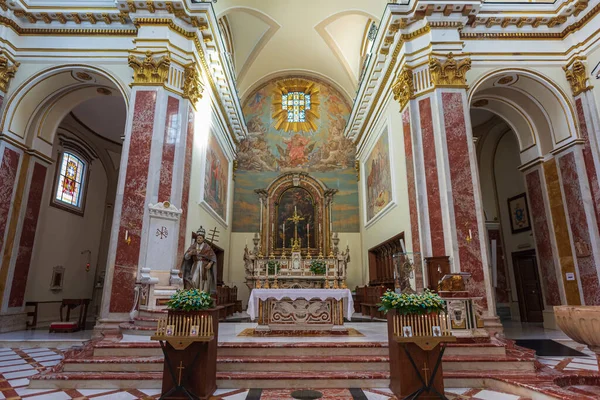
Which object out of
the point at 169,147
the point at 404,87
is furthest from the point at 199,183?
the point at 404,87

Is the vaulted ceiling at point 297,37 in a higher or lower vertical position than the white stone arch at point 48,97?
higher

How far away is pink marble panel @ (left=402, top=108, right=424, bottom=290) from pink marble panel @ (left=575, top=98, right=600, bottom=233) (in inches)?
174

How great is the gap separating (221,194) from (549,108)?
1109 centimetres

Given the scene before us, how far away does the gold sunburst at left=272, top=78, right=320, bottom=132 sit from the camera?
17.9 m

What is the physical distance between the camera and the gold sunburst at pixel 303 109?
17906 millimetres

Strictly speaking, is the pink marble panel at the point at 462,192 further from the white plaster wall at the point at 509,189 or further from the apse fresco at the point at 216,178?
the apse fresco at the point at 216,178


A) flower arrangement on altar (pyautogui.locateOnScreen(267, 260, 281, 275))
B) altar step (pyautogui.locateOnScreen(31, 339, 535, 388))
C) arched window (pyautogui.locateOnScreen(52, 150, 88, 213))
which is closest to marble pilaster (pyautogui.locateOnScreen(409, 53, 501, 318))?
altar step (pyautogui.locateOnScreen(31, 339, 535, 388))

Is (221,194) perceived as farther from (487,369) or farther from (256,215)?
(487,369)

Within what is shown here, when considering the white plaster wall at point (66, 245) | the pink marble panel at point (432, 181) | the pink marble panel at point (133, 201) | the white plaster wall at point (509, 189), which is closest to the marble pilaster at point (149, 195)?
the pink marble panel at point (133, 201)

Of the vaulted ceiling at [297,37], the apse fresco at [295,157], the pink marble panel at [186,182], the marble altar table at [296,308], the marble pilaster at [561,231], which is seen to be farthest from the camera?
the apse fresco at [295,157]

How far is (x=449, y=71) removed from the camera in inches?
372

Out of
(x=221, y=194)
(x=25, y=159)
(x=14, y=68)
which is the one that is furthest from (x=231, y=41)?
(x=25, y=159)

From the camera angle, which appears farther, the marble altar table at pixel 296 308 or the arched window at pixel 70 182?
the arched window at pixel 70 182

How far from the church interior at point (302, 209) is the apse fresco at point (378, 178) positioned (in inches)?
5.0
